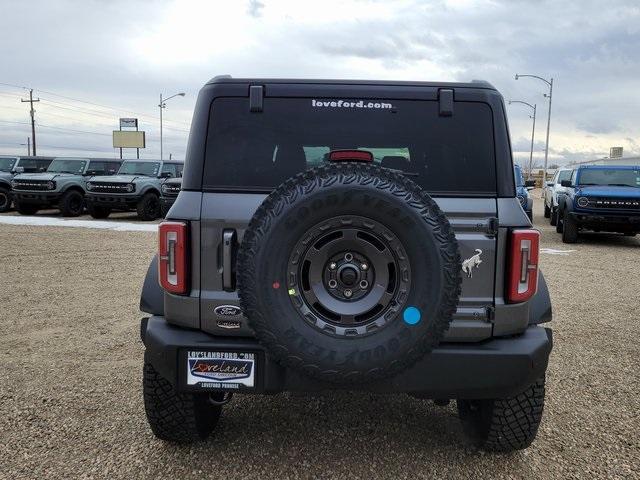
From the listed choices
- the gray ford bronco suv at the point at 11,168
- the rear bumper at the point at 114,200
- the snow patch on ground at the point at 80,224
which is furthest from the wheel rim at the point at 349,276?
the gray ford bronco suv at the point at 11,168

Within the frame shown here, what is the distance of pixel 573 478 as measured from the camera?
282 centimetres

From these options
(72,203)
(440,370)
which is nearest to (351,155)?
(440,370)

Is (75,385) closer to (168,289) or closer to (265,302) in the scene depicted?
(168,289)

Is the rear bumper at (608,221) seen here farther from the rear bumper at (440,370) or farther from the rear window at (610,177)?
Result: the rear bumper at (440,370)

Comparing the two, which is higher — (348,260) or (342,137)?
(342,137)

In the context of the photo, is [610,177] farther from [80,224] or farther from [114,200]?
[80,224]

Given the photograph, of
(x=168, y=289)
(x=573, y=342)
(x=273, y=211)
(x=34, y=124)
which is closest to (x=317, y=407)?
(x=168, y=289)

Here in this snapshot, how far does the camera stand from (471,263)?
2594 millimetres

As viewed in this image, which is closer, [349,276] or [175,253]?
[349,276]

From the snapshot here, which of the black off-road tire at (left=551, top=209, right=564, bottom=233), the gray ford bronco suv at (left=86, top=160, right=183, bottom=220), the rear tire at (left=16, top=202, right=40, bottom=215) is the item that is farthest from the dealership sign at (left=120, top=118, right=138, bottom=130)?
the black off-road tire at (left=551, top=209, right=564, bottom=233)

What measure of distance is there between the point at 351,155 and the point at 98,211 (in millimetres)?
15766

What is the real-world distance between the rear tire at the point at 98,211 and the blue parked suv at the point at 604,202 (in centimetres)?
1239

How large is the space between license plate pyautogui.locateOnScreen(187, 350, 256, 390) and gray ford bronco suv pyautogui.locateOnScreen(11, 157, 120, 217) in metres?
15.9

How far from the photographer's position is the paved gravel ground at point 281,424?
288 cm
